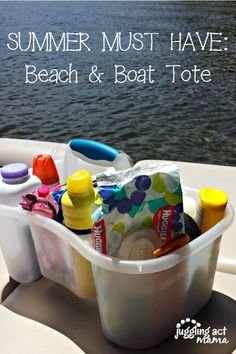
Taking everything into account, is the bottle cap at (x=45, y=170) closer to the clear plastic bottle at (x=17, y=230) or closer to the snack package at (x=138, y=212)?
the clear plastic bottle at (x=17, y=230)

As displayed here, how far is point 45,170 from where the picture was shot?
0.85m

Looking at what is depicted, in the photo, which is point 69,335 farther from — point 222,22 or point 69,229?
point 222,22

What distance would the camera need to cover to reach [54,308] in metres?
0.79

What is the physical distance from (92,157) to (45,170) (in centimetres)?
10

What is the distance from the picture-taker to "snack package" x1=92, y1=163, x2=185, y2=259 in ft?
2.05

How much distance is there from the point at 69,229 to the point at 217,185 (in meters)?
0.57

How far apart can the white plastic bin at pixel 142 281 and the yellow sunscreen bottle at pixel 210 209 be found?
13mm

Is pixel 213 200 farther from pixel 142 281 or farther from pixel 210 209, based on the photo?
pixel 142 281

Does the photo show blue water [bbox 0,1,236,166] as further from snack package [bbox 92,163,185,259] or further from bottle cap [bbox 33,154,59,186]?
snack package [bbox 92,163,185,259]

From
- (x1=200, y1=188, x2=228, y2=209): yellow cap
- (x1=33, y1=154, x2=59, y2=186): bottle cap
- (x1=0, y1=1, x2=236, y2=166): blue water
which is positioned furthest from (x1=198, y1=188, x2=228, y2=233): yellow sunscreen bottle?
(x1=0, y1=1, x2=236, y2=166): blue water

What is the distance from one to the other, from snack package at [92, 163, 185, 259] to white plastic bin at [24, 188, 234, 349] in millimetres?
26

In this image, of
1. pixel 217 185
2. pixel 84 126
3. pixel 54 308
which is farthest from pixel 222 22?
pixel 54 308

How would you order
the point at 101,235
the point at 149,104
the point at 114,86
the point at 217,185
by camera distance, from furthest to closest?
the point at 114,86
the point at 149,104
the point at 217,185
the point at 101,235

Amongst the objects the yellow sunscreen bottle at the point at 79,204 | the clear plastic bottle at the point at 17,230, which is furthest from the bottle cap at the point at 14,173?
the yellow sunscreen bottle at the point at 79,204
